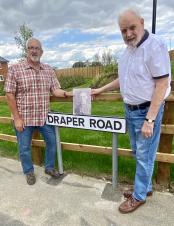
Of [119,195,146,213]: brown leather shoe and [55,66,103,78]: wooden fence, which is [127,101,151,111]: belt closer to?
[119,195,146,213]: brown leather shoe

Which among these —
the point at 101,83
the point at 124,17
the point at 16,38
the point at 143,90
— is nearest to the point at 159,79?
the point at 143,90

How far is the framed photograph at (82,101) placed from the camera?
12.4 ft

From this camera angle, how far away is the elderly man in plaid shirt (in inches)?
151

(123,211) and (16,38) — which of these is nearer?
(123,211)

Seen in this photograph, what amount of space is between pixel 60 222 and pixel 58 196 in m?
0.57

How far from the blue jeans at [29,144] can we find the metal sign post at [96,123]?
0.32 feet

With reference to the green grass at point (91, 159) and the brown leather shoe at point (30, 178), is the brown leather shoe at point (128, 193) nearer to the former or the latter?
the green grass at point (91, 159)

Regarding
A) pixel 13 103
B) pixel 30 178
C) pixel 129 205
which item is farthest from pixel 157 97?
pixel 30 178

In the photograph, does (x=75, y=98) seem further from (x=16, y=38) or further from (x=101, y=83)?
(x=16, y=38)

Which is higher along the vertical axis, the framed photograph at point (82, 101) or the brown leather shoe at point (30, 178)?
the framed photograph at point (82, 101)

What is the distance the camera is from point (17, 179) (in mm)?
4363

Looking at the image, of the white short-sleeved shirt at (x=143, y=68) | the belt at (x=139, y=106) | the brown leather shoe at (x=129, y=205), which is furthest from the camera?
the brown leather shoe at (x=129, y=205)

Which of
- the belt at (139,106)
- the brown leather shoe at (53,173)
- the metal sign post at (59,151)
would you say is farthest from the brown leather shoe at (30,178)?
the belt at (139,106)

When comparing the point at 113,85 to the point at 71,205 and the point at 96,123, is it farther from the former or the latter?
the point at 71,205
